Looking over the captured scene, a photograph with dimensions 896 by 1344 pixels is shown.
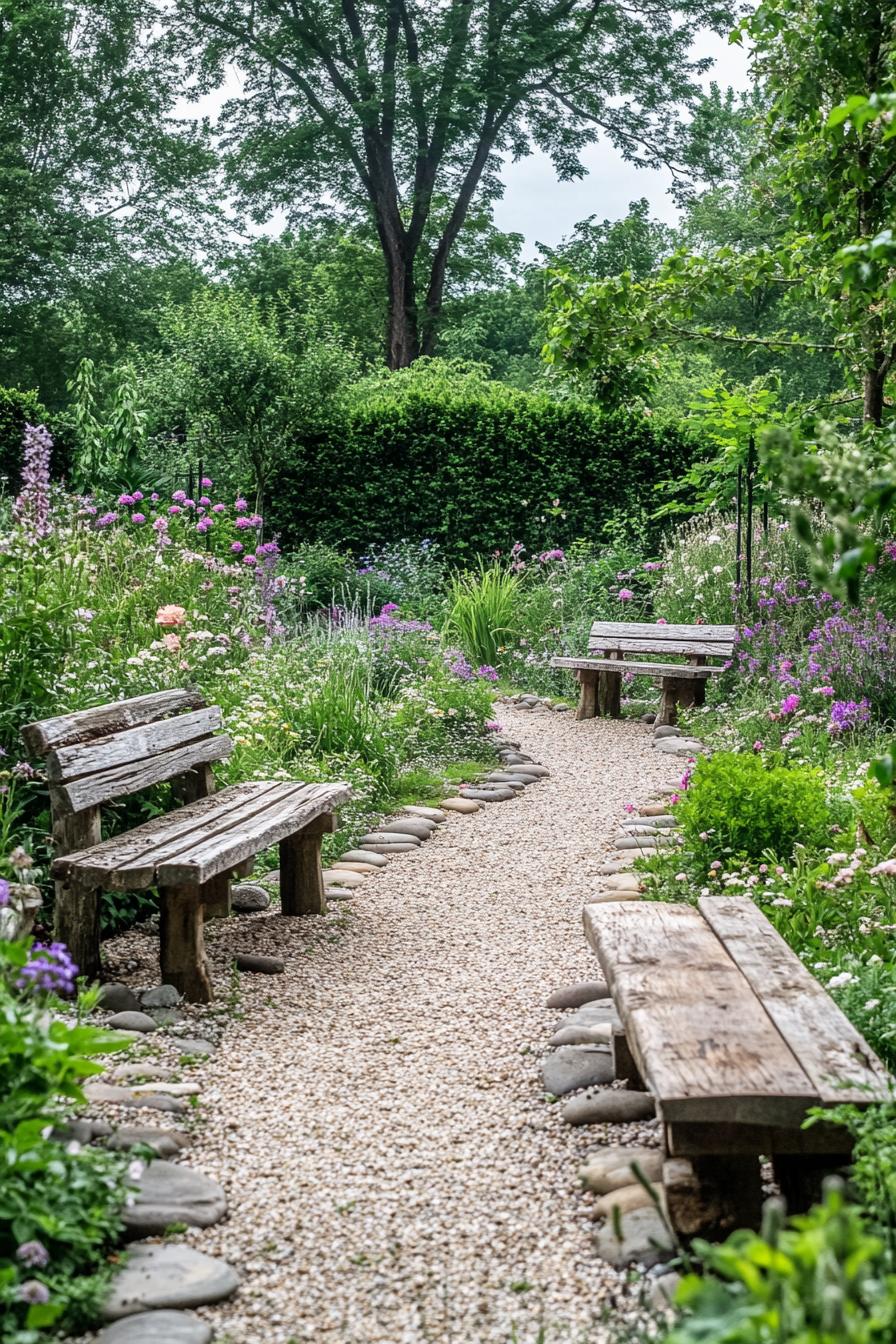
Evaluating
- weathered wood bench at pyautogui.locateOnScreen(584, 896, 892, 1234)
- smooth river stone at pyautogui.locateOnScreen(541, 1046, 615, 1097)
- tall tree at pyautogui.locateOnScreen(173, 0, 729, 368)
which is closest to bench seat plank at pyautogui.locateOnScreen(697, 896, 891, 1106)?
weathered wood bench at pyautogui.locateOnScreen(584, 896, 892, 1234)

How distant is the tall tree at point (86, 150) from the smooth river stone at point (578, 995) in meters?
20.3

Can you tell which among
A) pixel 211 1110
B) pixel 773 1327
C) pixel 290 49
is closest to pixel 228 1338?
pixel 211 1110

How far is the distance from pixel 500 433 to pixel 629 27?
10.5 meters

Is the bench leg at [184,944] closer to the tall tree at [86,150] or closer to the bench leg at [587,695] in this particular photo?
the bench leg at [587,695]

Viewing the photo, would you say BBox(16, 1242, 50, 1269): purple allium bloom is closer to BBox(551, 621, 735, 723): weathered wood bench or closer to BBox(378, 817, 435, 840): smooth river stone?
BBox(378, 817, 435, 840): smooth river stone

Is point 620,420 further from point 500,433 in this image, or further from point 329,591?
point 329,591

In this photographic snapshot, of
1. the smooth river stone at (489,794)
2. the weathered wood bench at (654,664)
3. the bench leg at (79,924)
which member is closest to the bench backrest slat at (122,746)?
the bench leg at (79,924)

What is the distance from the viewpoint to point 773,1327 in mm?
1389

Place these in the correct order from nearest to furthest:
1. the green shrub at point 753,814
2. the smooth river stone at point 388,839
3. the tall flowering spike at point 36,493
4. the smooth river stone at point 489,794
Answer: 1. the green shrub at point 753,814
2. the tall flowering spike at point 36,493
3. the smooth river stone at point 388,839
4. the smooth river stone at point 489,794

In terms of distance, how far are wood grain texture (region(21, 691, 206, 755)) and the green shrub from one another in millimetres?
2103

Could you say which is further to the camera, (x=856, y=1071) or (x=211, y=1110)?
(x=211, y=1110)

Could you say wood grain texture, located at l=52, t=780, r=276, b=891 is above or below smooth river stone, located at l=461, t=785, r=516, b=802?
above

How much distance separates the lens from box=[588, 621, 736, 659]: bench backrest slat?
9.48 m

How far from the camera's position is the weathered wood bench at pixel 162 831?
386 cm
